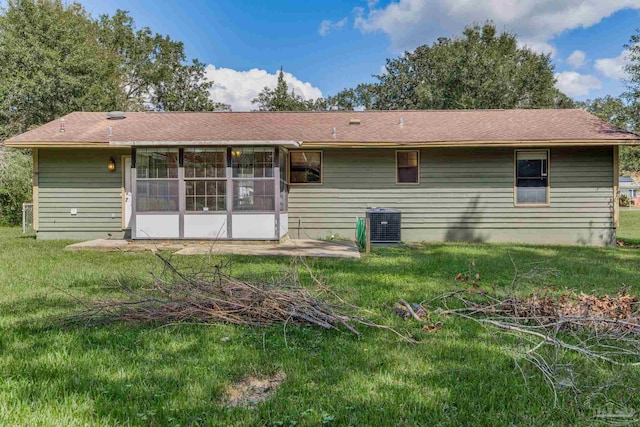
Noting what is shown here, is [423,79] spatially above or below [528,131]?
above

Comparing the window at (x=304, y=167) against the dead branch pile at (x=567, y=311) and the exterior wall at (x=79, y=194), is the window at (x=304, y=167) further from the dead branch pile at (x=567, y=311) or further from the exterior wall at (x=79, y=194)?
the dead branch pile at (x=567, y=311)

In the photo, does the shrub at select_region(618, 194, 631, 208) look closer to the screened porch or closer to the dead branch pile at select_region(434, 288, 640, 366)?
the screened porch

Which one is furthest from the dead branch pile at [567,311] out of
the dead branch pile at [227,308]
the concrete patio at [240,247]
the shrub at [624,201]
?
the shrub at [624,201]

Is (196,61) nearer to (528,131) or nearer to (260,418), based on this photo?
(528,131)

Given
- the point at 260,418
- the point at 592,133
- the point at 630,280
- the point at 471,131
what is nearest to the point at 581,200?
the point at 592,133

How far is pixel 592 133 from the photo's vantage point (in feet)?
30.3

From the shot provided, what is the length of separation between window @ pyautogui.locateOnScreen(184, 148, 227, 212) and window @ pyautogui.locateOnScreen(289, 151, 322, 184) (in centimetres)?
198

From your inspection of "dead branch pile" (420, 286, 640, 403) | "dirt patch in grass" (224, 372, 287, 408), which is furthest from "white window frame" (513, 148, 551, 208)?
"dirt patch in grass" (224, 372, 287, 408)

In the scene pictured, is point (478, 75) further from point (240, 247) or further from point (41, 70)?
point (41, 70)

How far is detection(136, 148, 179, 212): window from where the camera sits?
28.2 ft

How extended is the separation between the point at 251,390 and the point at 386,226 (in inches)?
289

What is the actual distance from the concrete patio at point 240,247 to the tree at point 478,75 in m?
17.1

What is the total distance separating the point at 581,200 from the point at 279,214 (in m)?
7.43

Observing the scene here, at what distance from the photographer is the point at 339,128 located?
10617 millimetres
